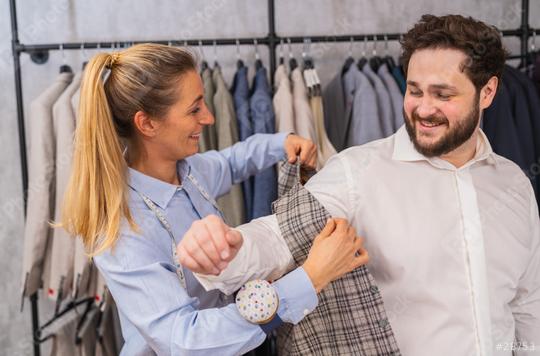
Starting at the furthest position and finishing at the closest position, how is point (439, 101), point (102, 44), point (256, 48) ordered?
1. point (256, 48)
2. point (102, 44)
3. point (439, 101)

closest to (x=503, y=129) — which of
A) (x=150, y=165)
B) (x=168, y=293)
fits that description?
(x=150, y=165)

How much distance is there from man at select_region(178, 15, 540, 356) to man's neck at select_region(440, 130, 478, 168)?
0.01 meters

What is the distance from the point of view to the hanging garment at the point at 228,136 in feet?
6.84

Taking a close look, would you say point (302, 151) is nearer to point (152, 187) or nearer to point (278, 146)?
point (278, 146)

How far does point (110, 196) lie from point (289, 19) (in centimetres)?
166

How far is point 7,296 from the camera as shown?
264 centimetres

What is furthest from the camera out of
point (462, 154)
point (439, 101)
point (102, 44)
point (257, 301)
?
point (102, 44)

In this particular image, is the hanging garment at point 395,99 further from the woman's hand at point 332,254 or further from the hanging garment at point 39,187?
the hanging garment at point 39,187

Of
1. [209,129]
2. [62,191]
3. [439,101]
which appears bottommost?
[62,191]

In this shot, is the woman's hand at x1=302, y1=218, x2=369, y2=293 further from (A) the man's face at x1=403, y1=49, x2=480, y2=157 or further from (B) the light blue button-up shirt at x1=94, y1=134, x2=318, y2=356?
(A) the man's face at x1=403, y1=49, x2=480, y2=157

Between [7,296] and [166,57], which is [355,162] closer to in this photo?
[166,57]

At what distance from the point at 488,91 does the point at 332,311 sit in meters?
0.63

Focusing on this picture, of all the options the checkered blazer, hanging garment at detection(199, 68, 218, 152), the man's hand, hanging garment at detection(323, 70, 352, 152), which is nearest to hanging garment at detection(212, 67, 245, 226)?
hanging garment at detection(199, 68, 218, 152)

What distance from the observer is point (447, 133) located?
4.04 ft
